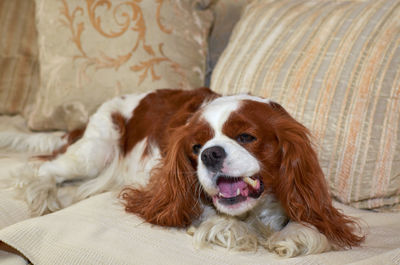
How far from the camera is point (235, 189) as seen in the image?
134 cm

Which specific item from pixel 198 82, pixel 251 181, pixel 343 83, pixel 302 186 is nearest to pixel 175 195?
pixel 251 181

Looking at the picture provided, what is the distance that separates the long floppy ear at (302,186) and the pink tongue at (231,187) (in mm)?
126

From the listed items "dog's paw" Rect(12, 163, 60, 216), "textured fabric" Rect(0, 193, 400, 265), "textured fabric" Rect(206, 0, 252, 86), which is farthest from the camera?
"textured fabric" Rect(206, 0, 252, 86)

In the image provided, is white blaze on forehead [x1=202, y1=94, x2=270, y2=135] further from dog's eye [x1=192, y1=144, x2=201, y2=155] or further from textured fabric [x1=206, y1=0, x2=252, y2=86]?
textured fabric [x1=206, y1=0, x2=252, y2=86]

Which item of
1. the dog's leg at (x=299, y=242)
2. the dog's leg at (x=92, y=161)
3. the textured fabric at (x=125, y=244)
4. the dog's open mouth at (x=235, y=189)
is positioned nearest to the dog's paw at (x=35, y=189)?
the dog's leg at (x=92, y=161)

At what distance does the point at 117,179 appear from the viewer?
6.66ft

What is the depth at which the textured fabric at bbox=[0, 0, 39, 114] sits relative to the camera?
2.60 m

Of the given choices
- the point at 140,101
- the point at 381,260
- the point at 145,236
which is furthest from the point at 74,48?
the point at 381,260

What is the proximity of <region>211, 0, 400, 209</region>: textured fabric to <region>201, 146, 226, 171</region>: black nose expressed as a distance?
20.2 inches

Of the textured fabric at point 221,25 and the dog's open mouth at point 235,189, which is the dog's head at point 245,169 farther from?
the textured fabric at point 221,25

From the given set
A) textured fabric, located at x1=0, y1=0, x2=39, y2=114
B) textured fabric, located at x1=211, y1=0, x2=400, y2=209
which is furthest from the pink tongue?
textured fabric, located at x1=0, y1=0, x2=39, y2=114

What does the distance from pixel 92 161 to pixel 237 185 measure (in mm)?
835

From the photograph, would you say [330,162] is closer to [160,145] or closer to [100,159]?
[160,145]

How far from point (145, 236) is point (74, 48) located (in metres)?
1.29
